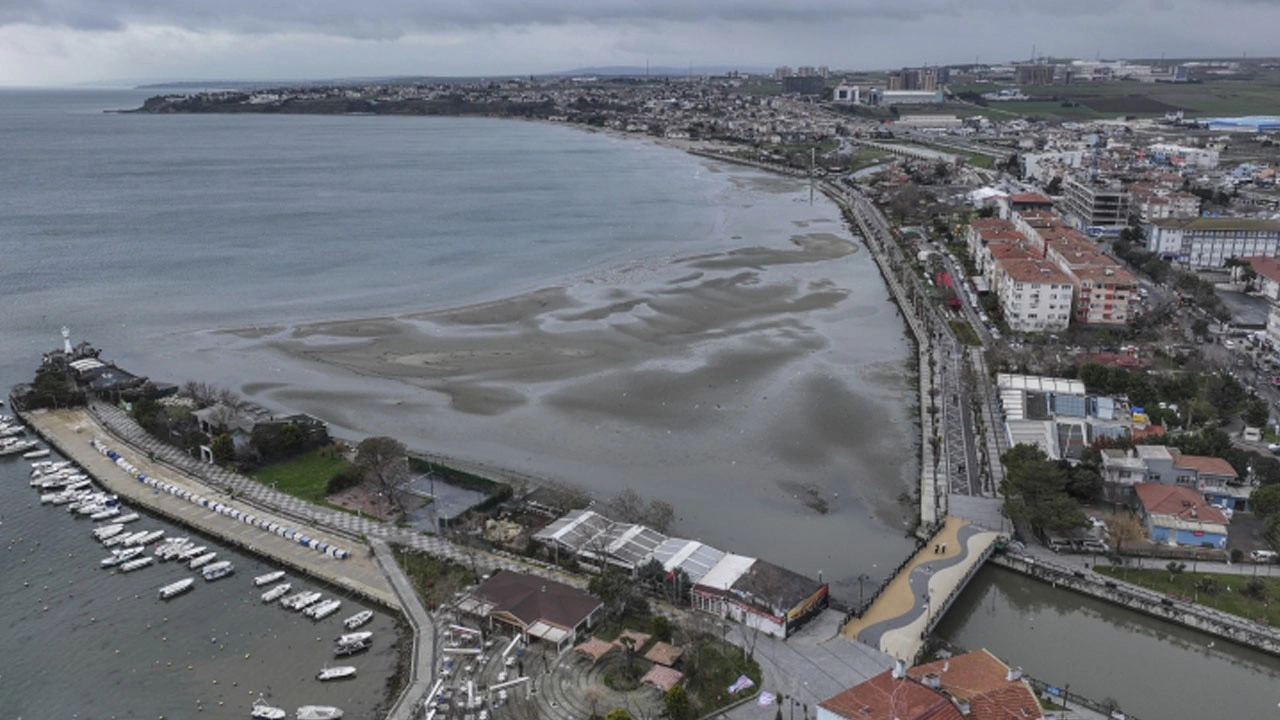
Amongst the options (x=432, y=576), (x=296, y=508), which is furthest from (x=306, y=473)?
(x=432, y=576)

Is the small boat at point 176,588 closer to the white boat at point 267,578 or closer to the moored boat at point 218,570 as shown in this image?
the moored boat at point 218,570

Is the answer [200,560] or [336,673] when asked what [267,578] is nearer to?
[200,560]

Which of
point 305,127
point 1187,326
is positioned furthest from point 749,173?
point 305,127

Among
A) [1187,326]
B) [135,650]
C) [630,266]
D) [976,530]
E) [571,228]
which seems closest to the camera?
[135,650]

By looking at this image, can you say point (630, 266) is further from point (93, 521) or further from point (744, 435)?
point (93, 521)

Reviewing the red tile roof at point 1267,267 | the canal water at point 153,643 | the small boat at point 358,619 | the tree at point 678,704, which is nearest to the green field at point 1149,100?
the red tile roof at point 1267,267

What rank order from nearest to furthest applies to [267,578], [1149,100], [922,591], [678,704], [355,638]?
[678,704], [355,638], [922,591], [267,578], [1149,100]
